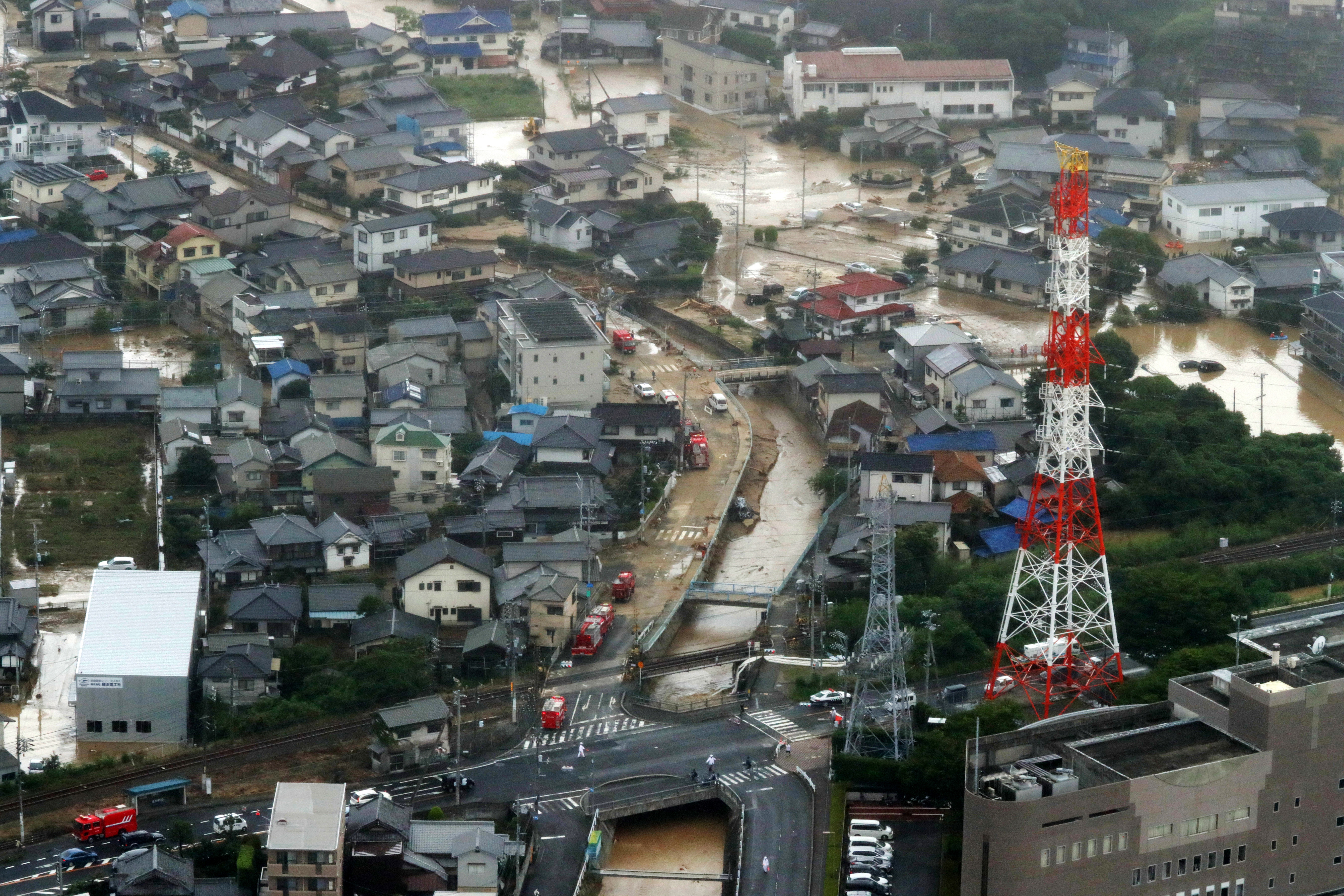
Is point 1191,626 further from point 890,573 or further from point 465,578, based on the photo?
point 465,578

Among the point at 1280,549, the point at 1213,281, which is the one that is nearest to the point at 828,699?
the point at 1280,549

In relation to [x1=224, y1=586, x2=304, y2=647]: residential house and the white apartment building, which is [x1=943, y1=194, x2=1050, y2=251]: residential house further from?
[x1=224, y1=586, x2=304, y2=647]: residential house

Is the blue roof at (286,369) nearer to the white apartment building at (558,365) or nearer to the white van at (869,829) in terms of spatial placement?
the white apartment building at (558,365)

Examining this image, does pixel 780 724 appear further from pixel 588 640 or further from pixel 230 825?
pixel 230 825

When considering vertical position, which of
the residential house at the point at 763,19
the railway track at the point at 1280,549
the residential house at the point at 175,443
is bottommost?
the railway track at the point at 1280,549

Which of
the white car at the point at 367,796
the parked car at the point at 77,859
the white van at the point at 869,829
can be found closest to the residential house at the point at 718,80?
the white car at the point at 367,796

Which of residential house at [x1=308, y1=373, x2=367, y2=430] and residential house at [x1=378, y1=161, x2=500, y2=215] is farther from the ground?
residential house at [x1=378, y1=161, x2=500, y2=215]

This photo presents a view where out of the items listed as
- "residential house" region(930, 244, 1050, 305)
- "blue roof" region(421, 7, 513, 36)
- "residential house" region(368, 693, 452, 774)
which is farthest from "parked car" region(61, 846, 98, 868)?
"blue roof" region(421, 7, 513, 36)
